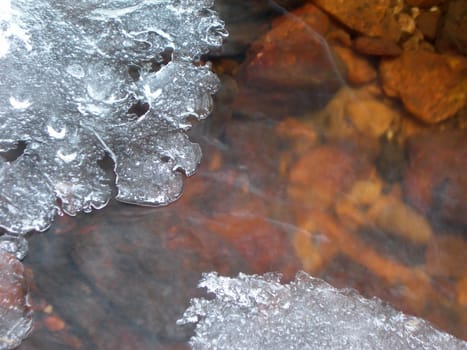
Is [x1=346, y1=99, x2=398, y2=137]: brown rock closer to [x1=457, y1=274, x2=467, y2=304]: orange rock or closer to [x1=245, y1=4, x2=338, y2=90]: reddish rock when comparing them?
[x1=245, y1=4, x2=338, y2=90]: reddish rock

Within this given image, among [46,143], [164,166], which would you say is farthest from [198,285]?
[46,143]

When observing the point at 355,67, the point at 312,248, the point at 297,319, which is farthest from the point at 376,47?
the point at 297,319

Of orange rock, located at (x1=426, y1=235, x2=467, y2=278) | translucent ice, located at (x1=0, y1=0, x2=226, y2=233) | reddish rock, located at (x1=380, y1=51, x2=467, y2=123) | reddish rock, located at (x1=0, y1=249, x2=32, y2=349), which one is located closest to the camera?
reddish rock, located at (x1=0, y1=249, x2=32, y2=349)

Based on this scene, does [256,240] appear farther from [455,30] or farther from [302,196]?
[455,30]

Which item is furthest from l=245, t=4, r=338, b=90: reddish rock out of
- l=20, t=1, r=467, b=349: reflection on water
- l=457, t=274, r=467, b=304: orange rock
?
l=457, t=274, r=467, b=304: orange rock

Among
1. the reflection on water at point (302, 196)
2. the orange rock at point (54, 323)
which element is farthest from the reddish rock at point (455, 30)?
the orange rock at point (54, 323)

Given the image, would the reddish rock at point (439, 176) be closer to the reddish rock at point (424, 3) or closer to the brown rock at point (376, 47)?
the brown rock at point (376, 47)

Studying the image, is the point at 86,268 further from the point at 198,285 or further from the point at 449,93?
the point at 449,93
